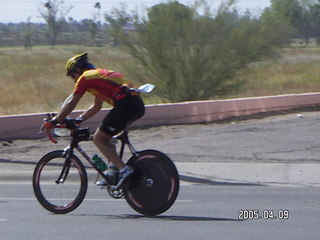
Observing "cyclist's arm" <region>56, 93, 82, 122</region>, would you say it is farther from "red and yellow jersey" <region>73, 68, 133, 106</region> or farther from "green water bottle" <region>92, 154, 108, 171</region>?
"green water bottle" <region>92, 154, 108, 171</region>

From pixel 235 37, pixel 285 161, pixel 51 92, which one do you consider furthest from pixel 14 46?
pixel 285 161

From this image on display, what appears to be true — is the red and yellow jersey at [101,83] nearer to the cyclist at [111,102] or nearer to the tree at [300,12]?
the cyclist at [111,102]

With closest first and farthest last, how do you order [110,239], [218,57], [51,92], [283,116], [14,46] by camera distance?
[110,239] → [283,116] → [218,57] → [51,92] → [14,46]

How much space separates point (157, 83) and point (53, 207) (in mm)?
14270

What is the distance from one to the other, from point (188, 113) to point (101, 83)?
29.7 ft

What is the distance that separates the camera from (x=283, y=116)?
19.1 meters

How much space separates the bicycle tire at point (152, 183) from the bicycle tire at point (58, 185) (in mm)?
569

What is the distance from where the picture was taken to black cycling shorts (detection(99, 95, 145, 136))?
8.62 m

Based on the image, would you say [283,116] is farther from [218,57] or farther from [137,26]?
[137,26]

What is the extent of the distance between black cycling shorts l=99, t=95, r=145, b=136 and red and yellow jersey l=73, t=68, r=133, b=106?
0.36 feet

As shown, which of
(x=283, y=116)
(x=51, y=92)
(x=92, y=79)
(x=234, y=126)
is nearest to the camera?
(x=92, y=79)

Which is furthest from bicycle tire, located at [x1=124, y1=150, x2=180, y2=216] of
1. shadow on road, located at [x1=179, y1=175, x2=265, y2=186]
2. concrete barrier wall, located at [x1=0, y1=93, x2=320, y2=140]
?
concrete barrier wall, located at [x1=0, y1=93, x2=320, y2=140]

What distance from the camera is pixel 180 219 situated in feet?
28.8
